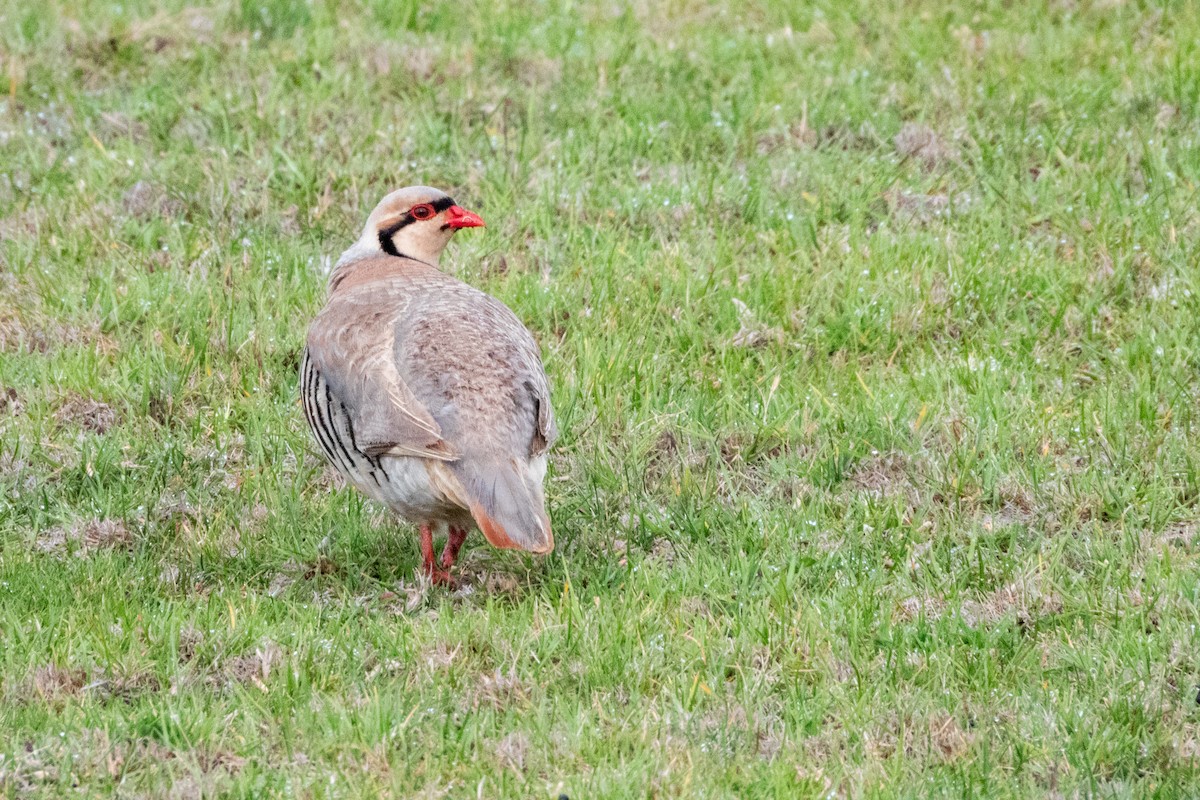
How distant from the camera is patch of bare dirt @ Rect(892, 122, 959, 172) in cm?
893

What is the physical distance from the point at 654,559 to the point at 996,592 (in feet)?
3.99

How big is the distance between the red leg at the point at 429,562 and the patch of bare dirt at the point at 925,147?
405 centimetres

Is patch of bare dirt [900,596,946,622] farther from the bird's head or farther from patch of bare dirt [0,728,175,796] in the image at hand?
the bird's head

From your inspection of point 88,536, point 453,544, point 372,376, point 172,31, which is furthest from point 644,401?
point 172,31

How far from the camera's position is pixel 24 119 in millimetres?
9391

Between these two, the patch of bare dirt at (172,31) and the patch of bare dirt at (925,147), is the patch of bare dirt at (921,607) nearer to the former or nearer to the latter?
the patch of bare dirt at (925,147)

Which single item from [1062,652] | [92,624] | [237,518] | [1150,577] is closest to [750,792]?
[1062,652]

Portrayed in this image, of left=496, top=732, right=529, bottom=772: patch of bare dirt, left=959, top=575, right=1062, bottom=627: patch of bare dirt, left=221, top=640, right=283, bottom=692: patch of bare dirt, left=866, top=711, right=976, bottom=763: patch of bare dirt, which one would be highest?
left=866, top=711, right=976, bottom=763: patch of bare dirt

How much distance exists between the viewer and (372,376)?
19.5 feet

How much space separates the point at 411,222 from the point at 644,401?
123 centimetres

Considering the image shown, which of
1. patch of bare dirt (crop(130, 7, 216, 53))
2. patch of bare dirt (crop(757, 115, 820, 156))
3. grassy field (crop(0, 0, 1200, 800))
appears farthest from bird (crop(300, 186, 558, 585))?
patch of bare dirt (crop(130, 7, 216, 53))

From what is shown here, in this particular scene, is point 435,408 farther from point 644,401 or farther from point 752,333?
point 752,333

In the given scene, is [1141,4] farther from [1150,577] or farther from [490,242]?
[1150,577]

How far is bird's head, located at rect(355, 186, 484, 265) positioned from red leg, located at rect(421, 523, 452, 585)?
1.37m
